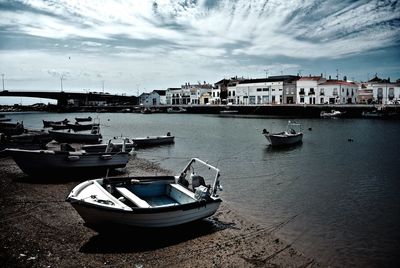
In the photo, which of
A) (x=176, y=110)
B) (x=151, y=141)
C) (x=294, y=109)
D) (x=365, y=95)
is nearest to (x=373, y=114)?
(x=294, y=109)

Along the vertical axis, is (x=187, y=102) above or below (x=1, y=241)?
above

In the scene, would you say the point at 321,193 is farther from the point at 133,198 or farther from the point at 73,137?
the point at 73,137

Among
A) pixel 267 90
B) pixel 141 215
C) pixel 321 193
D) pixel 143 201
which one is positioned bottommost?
pixel 321 193

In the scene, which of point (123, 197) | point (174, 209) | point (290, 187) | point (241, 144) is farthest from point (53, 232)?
point (241, 144)

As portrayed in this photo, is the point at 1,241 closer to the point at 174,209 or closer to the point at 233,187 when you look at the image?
the point at 174,209

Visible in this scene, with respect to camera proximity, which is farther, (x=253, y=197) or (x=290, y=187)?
(x=290, y=187)

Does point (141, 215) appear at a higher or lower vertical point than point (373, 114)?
lower

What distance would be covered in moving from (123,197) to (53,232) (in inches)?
96.1

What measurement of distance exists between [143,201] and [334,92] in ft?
316

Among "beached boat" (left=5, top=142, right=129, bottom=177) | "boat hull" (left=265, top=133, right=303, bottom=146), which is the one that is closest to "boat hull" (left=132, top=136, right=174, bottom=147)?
"boat hull" (left=265, top=133, right=303, bottom=146)

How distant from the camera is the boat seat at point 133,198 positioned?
403 inches

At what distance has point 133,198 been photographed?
10.7 m

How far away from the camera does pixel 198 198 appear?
11.0m

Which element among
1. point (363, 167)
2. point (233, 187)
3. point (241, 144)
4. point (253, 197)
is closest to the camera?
point (253, 197)
